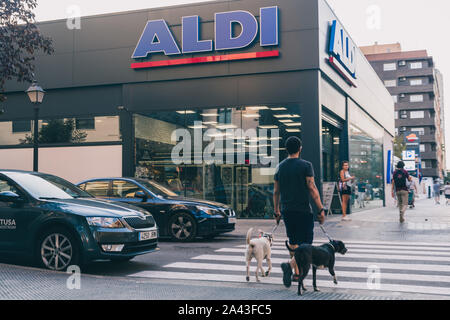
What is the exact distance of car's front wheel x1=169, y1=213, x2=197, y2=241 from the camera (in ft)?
35.8

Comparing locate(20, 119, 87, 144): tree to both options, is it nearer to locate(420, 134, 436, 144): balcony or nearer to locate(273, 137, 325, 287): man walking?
locate(273, 137, 325, 287): man walking

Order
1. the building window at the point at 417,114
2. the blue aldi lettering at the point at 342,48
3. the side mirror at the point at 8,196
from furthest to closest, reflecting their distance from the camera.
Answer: the building window at the point at 417,114 → the blue aldi lettering at the point at 342,48 → the side mirror at the point at 8,196

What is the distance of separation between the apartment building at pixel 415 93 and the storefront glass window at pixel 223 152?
271 ft

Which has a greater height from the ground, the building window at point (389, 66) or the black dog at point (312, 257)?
the building window at point (389, 66)

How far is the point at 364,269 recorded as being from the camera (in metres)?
7.55

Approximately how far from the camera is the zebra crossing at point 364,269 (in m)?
6.41

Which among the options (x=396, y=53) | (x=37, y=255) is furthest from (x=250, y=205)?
(x=396, y=53)

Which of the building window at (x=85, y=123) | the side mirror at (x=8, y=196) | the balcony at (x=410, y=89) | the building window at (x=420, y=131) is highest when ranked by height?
the balcony at (x=410, y=89)

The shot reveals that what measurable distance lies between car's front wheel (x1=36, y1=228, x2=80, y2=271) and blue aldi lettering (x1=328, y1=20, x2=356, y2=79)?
13847mm

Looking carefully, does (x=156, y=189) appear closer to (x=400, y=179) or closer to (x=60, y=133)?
(x=400, y=179)

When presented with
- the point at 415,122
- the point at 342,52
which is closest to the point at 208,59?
the point at 342,52

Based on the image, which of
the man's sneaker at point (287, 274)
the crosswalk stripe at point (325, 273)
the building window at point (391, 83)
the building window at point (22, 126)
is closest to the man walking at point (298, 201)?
the man's sneaker at point (287, 274)

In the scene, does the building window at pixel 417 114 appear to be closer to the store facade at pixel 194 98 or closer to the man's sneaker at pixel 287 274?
the store facade at pixel 194 98
